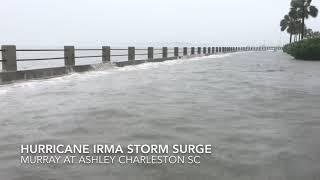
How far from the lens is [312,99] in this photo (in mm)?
10234

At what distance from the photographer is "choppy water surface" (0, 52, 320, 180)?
4781 mm

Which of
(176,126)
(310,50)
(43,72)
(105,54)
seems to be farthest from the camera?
(310,50)

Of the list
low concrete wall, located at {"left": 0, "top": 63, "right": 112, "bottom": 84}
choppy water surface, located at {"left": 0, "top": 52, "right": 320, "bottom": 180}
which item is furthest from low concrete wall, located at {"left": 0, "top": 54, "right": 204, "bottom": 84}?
choppy water surface, located at {"left": 0, "top": 52, "right": 320, "bottom": 180}

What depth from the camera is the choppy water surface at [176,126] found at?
4.78 metres

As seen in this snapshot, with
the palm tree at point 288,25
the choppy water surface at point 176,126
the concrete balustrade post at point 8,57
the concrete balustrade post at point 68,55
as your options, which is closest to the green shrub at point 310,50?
the concrete balustrade post at point 68,55

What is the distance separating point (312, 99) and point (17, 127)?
6054 mm

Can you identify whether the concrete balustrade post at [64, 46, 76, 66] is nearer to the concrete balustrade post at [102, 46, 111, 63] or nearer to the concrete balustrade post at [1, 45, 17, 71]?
the concrete balustrade post at [102, 46, 111, 63]

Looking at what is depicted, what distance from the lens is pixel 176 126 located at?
6957 millimetres

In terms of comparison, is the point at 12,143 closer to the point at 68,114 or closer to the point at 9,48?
the point at 68,114

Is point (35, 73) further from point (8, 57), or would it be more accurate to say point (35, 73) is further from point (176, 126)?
point (176, 126)

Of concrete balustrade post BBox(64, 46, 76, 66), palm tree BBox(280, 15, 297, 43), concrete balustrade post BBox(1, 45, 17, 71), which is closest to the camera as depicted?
concrete balustrade post BBox(1, 45, 17, 71)

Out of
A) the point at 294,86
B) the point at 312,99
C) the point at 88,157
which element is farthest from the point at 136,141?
the point at 294,86

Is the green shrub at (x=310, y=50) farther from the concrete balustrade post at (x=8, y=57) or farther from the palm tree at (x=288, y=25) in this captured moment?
the palm tree at (x=288, y=25)

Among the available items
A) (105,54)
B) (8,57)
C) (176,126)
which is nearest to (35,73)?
(8,57)
